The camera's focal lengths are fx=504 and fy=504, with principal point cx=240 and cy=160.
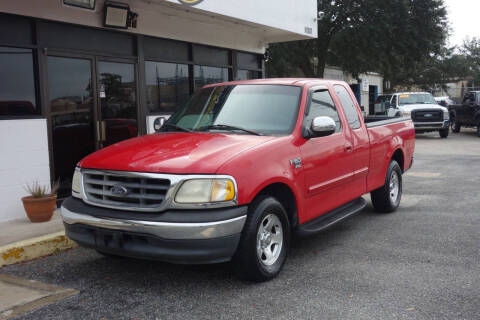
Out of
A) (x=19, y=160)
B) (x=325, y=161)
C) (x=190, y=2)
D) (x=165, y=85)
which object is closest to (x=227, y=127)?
(x=325, y=161)

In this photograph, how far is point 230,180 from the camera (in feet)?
13.4

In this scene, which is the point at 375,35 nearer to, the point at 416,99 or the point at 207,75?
the point at 416,99

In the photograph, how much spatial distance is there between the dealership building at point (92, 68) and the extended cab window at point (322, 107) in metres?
4.02

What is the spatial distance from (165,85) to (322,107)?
539 centimetres

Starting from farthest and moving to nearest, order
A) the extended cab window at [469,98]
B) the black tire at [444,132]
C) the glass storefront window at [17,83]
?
the extended cab window at [469,98] → the black tire at [444,132] → the glass storefront window at [17,83]

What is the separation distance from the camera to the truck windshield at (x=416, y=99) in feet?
76.6

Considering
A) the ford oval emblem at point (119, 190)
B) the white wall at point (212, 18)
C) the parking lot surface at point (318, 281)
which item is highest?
the white wall at point (212, 18)

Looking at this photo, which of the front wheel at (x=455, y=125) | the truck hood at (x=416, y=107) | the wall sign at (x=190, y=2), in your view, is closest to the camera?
the wall sign at (x=190, y=2)

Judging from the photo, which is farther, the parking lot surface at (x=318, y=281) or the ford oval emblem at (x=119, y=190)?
the ford oval emblem at (x=119, y=190)

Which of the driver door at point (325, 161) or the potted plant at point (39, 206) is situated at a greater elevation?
the driver door at point (325, 161)

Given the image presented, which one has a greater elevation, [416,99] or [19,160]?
[416,99]

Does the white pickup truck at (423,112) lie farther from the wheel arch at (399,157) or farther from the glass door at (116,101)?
the glass door at (116,101)

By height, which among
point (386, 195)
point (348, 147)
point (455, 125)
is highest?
point (348, 147)

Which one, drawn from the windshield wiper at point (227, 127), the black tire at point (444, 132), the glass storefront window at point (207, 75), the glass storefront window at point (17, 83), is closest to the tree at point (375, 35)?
the black tire at point (444, 132)
